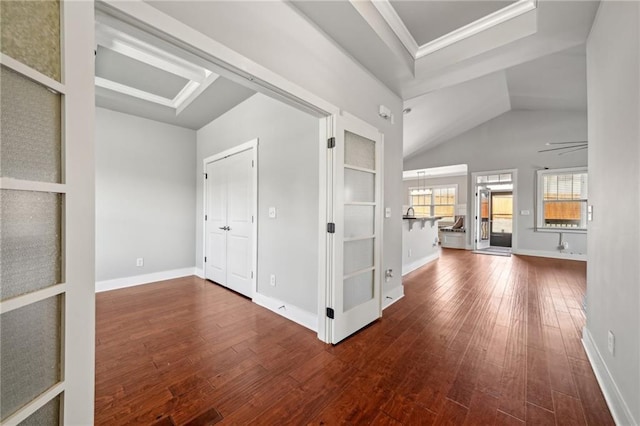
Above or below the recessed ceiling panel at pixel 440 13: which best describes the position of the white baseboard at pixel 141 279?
below

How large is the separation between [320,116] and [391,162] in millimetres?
1266

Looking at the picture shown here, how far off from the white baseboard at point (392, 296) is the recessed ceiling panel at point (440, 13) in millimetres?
2851

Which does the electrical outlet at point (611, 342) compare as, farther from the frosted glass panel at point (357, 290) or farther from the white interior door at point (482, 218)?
the white interior door at point (482, 218)

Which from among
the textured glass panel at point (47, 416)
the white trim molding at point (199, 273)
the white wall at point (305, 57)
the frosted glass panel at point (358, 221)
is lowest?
the white trim molding at point (199, 273)

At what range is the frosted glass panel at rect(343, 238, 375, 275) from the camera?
230cm

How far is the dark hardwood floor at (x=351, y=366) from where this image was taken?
1.42 m

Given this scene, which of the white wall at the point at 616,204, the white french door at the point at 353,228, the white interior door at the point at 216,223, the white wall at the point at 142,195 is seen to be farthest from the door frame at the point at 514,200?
the white wall at the point at 142,195

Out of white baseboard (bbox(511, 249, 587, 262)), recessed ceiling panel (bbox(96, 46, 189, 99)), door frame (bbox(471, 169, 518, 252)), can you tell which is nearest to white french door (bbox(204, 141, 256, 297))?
recessed ceiling panel (bbox(96, 46, 189, 99))

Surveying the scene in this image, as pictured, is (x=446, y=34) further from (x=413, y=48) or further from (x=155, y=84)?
(x=155, y=84)

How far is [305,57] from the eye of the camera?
1.91 meters

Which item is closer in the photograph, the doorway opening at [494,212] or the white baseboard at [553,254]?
the white baseboard at [553,254]

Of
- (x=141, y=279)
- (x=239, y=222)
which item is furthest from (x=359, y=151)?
(x=141, y=279)

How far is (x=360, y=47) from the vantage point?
2.24 meters

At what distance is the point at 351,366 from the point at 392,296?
1.42 meters
